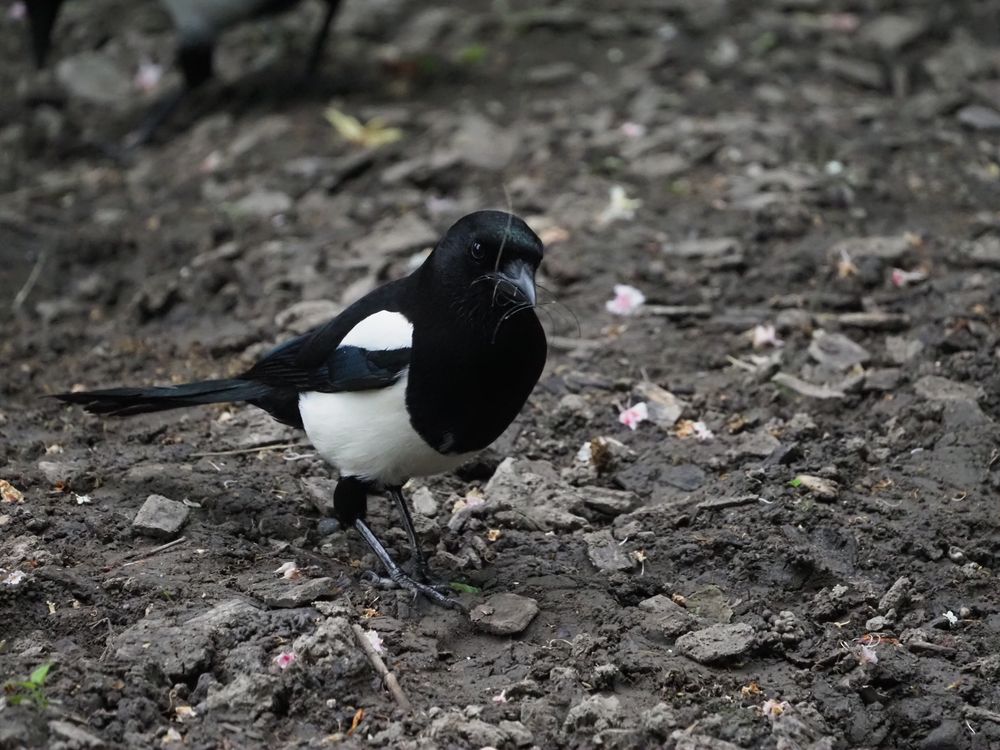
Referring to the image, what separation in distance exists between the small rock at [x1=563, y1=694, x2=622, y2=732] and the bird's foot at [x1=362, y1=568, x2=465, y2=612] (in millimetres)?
661

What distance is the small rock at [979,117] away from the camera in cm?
721

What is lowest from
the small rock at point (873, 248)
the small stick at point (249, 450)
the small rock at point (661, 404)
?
the small rock at point (873, 248)

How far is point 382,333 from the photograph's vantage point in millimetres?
3846

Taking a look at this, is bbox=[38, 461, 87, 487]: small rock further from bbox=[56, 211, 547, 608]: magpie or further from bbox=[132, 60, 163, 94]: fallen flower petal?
Answer: bbox=[132, 60, 163, 94]: fallen flower petal

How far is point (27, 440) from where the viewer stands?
4.74 m

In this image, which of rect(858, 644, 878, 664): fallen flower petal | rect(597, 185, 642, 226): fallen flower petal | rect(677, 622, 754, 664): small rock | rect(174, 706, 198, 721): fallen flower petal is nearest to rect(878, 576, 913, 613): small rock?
rect(858, 644, 878, 664): fallen flower petal

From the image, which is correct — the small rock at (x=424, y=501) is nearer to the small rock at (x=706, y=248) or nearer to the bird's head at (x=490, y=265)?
the bird's head at (x=490, y=265)

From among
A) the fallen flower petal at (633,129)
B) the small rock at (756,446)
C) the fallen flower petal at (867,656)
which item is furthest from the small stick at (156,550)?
the fallen flower petal at (633,129)

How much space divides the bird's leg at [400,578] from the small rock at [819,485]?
1.25 meters

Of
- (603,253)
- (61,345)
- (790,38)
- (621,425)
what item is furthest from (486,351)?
(790,38)

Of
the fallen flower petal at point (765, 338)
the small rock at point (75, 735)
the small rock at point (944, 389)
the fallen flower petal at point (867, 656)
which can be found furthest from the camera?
the fallen flower petal at point (765, 338)

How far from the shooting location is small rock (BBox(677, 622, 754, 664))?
352 cm

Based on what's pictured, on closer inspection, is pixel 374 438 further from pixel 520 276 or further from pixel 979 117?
pixel 979 117

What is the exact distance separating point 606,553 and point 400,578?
0.67m
